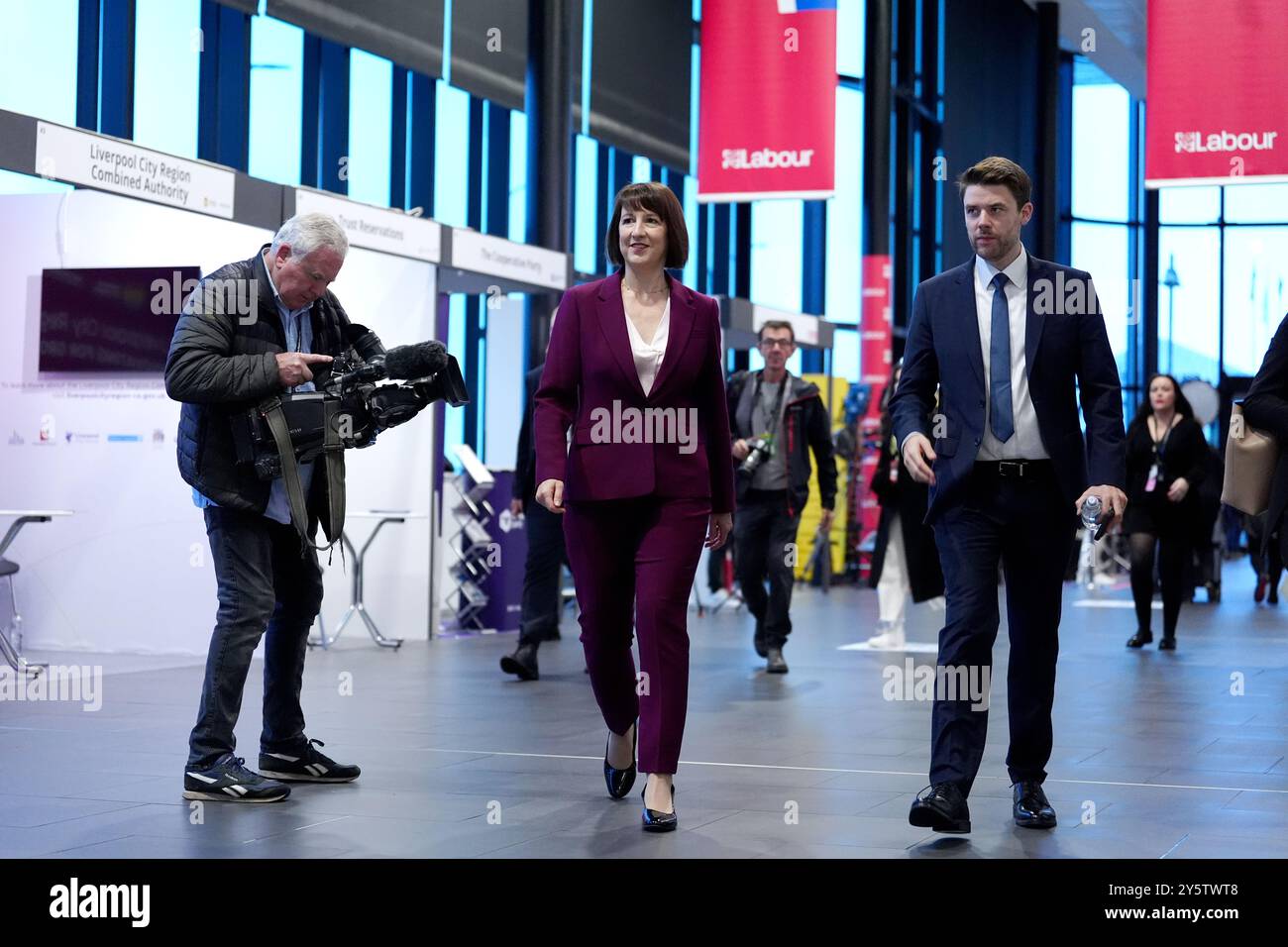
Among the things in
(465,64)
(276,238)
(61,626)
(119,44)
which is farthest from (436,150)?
(276,238)

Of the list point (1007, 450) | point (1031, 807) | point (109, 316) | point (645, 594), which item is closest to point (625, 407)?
point (645, 594)

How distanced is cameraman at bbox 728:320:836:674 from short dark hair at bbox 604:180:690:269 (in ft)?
14.2

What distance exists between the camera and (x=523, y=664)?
325 inches

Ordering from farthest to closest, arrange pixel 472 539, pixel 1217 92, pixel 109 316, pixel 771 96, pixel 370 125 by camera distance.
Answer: pixel 370 125 < pixel 771 96 < pixel 472 539 < pixel 1217 92 < pixel 109 316

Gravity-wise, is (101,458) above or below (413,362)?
below

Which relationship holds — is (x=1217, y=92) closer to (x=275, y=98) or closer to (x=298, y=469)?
(x=275, y=98)

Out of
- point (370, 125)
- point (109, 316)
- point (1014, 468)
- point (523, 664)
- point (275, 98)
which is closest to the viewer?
point (1014, 468)

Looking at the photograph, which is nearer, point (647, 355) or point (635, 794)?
point (647, 355)

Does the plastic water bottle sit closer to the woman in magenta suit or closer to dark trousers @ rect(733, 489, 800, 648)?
the woman in magenta suit

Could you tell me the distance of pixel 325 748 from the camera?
574 cm

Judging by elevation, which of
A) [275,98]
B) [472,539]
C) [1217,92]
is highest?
[275,98]

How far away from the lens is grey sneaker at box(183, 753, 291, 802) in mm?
4582

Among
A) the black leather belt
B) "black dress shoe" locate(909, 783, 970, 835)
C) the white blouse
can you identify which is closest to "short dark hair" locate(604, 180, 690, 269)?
the white blouse

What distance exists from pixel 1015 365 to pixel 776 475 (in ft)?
15.0
